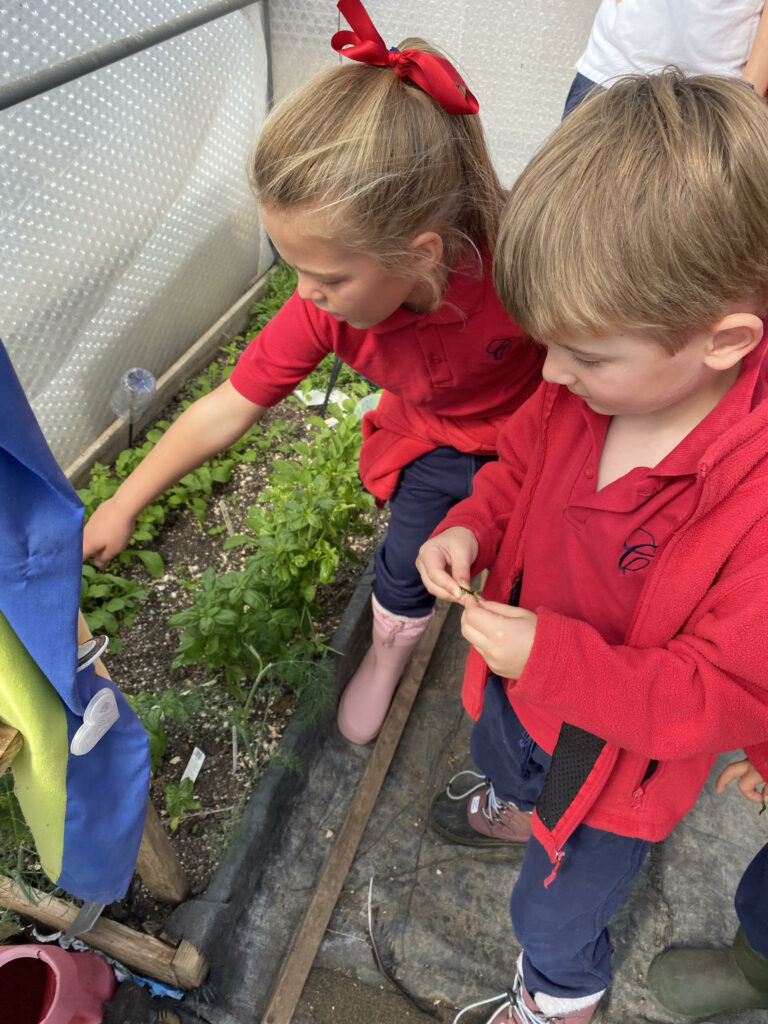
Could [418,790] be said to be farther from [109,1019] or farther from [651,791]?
[651,791]

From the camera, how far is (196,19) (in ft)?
8.53

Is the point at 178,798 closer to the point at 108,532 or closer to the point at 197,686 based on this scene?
the point at 197,686

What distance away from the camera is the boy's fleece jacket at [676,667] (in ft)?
3.27

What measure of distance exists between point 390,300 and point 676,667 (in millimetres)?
859

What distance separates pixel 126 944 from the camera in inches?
64.4

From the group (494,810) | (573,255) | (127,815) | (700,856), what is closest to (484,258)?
(573,255)

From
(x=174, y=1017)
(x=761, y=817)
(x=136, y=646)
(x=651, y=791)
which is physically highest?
(x=651, y=791)

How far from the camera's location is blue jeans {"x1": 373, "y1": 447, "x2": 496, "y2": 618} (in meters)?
1.95

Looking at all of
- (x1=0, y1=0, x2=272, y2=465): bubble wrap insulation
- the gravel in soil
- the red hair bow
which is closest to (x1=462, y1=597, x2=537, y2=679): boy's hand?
the red hair bow

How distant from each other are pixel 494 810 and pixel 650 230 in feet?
5.56

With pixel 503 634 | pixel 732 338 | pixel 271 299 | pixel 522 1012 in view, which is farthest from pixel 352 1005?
pixel 271 299

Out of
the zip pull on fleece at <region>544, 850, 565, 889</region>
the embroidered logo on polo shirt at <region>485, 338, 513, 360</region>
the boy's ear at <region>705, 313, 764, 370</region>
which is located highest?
the boy's ear at <region>705, 313, 764, 370</region>

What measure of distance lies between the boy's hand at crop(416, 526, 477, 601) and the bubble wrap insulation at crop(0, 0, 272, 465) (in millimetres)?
1700

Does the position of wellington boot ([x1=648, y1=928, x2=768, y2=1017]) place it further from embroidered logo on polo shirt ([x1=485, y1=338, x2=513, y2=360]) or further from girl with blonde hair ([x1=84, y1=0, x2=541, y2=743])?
embroidered logo on polo shirt ([x1=485, y1=338, x2=513, y2=360])
